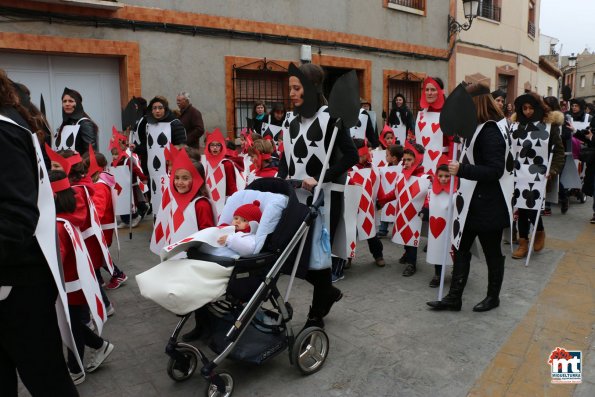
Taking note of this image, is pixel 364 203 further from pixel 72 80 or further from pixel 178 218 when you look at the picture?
pixel 72 80

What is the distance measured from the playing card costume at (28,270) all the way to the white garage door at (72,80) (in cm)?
756

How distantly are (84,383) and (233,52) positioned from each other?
8.72m

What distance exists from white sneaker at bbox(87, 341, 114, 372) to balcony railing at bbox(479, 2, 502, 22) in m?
18.2

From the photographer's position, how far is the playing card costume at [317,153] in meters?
3.82

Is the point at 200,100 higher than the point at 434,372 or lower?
higher

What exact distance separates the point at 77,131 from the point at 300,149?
3.31 metres

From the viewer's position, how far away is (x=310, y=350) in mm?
3391

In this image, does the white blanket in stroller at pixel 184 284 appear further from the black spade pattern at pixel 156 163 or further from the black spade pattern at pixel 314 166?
the black spade pattern at pixel 156 163

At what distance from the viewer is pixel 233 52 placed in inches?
430

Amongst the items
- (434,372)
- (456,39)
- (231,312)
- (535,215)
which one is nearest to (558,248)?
(535,215)

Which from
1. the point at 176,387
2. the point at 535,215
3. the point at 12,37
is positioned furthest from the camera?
the point at 12,37

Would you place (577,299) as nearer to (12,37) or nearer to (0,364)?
(0,364)

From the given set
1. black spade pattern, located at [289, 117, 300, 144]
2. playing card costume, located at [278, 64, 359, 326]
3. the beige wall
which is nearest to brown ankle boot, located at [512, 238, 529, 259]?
playing card costume, located at [278, 64, 359, 326]

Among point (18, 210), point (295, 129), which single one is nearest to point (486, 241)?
point (295, 129)
